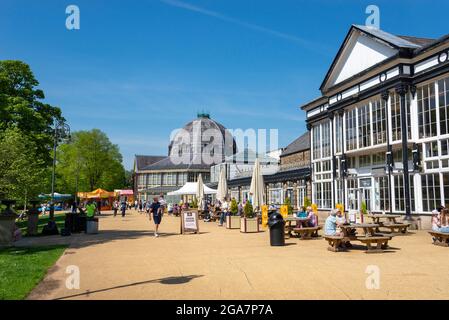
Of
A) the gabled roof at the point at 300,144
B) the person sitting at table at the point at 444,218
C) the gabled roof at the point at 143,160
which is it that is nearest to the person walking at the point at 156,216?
the person sitting at table at the point at 444,218

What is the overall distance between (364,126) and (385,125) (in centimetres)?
225

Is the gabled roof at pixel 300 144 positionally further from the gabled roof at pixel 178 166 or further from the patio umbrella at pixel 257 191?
the gabled roof at pixel 178 166

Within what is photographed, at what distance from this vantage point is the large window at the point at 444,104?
709 inches

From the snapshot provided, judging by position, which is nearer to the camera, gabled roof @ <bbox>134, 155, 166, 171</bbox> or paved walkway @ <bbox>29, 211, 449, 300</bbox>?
paved walkway @ <bbox>29, 211, 449, 300</bbox>

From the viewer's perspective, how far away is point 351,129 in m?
25.7

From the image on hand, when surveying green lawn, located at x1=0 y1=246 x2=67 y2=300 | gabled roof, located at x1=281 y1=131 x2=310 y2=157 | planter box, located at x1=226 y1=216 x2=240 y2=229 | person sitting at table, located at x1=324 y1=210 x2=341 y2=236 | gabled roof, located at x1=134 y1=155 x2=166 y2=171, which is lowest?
green lawn, located at x1=0 y1=246 x2=67 y2=300

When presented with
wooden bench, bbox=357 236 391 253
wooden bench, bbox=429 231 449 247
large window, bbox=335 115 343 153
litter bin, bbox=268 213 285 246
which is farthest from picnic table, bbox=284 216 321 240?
large window, bbox=335 115 343 153

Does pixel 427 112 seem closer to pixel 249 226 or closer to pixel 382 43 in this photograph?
pixel 382 43

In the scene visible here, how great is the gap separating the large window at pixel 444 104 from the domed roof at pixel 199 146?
62.2m

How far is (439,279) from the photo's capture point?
23.8 feet

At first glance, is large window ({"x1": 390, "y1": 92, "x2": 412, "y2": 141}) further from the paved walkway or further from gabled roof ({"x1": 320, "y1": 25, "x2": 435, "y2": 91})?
the paved walkway

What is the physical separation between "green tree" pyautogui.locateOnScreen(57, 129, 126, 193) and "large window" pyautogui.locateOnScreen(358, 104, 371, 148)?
137 ft

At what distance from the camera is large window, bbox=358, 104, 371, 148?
23766mm
